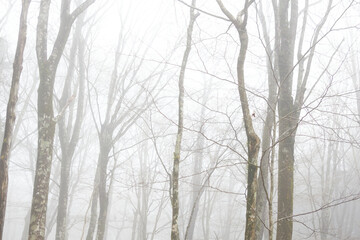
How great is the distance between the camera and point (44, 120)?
432 centimetres

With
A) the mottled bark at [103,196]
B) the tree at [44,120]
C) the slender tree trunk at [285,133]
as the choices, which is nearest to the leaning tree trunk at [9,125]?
the tree at [44,120]

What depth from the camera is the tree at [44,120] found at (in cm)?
399

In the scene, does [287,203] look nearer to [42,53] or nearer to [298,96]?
[298,96]

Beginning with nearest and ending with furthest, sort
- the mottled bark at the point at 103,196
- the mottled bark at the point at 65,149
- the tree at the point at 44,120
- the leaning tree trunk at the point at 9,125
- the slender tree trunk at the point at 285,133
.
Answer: the leaning tree trunk at the point at 9,125 → the slender tree trunk at the point at 285,133 → the tree at the point at 44,120 → the mottled bark at the point at 103,196 → the mottled bark at the point at 65,149

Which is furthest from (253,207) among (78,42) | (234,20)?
(78,42)

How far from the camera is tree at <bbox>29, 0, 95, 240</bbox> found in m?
3.99

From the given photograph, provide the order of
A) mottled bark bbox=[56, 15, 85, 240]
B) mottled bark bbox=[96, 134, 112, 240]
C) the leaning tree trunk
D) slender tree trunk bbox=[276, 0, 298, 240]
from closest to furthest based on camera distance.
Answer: the leaning tree trunk → slender tree trunk bbox=[276, 0, 298, 240] → mottled bark bbox=[96, 134, 112, 240] → mottled bark bbox=[56, 15, 85, 240]

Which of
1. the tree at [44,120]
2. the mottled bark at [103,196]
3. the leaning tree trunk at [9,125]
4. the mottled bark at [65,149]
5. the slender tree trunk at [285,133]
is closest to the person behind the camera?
the leaning tree trunk at [9,125]

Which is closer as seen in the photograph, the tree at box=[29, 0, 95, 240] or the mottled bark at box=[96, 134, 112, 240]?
the tree at box=[29, 0, 95, 240]

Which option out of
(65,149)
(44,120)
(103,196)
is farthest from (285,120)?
(65,149)

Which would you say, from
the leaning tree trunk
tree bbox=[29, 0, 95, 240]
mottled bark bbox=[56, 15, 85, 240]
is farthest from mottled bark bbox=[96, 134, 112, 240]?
the leaning tree trunk

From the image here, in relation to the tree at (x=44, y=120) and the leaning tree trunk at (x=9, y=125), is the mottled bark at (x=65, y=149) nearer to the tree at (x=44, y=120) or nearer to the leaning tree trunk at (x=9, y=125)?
the tree at (x=44, y=120)

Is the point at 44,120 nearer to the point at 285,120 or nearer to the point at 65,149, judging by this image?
the point at 65,149

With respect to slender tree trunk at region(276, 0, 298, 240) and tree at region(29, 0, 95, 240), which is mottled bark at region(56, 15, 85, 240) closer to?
tree at region(29, 0, 95, 240)
